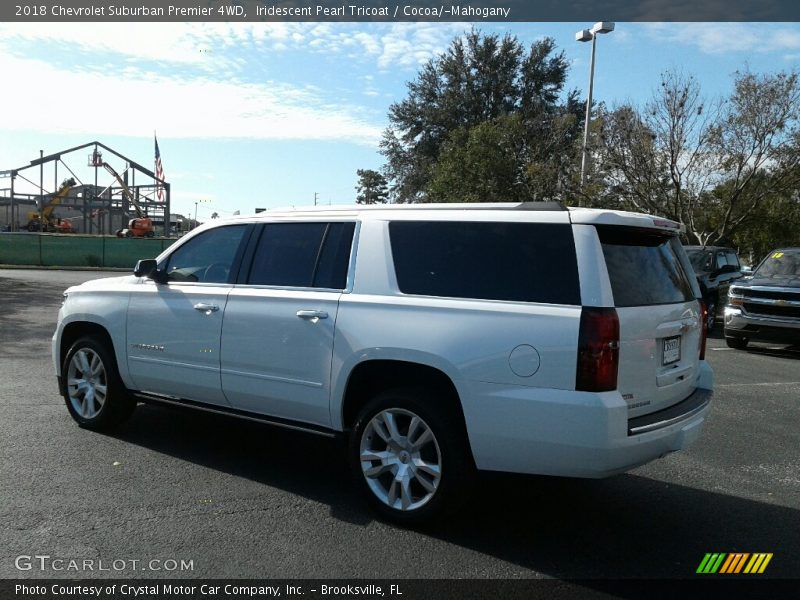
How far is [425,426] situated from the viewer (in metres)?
4.25

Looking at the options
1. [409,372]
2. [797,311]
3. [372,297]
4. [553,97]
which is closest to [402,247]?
[372,297]

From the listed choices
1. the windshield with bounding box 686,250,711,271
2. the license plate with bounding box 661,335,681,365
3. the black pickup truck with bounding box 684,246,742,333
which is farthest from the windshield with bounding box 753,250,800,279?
the license plate with bounding box 661,335,681,365

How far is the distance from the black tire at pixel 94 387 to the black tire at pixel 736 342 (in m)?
11.1

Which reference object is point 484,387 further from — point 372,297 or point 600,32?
point 600,32

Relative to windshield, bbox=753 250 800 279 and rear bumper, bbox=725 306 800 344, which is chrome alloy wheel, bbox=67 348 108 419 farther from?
windshield, bbox=753 250 800 279

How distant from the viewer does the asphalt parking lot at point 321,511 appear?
384cm

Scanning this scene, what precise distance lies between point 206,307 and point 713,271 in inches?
579

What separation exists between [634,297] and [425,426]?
4.60 feet

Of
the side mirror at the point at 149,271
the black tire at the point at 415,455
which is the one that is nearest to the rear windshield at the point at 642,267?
the black tire at the point at 415,455

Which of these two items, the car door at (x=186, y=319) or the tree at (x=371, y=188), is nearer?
the car door at (x=186, y=319)

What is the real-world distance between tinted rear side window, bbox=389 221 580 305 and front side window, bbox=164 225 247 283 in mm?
1475

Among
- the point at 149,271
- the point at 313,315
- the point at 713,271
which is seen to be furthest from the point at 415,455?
the point at 713,271

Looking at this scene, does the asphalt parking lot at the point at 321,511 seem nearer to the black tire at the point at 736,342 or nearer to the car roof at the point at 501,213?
the car roof at the point at 501,213

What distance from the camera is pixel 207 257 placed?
5.66m
